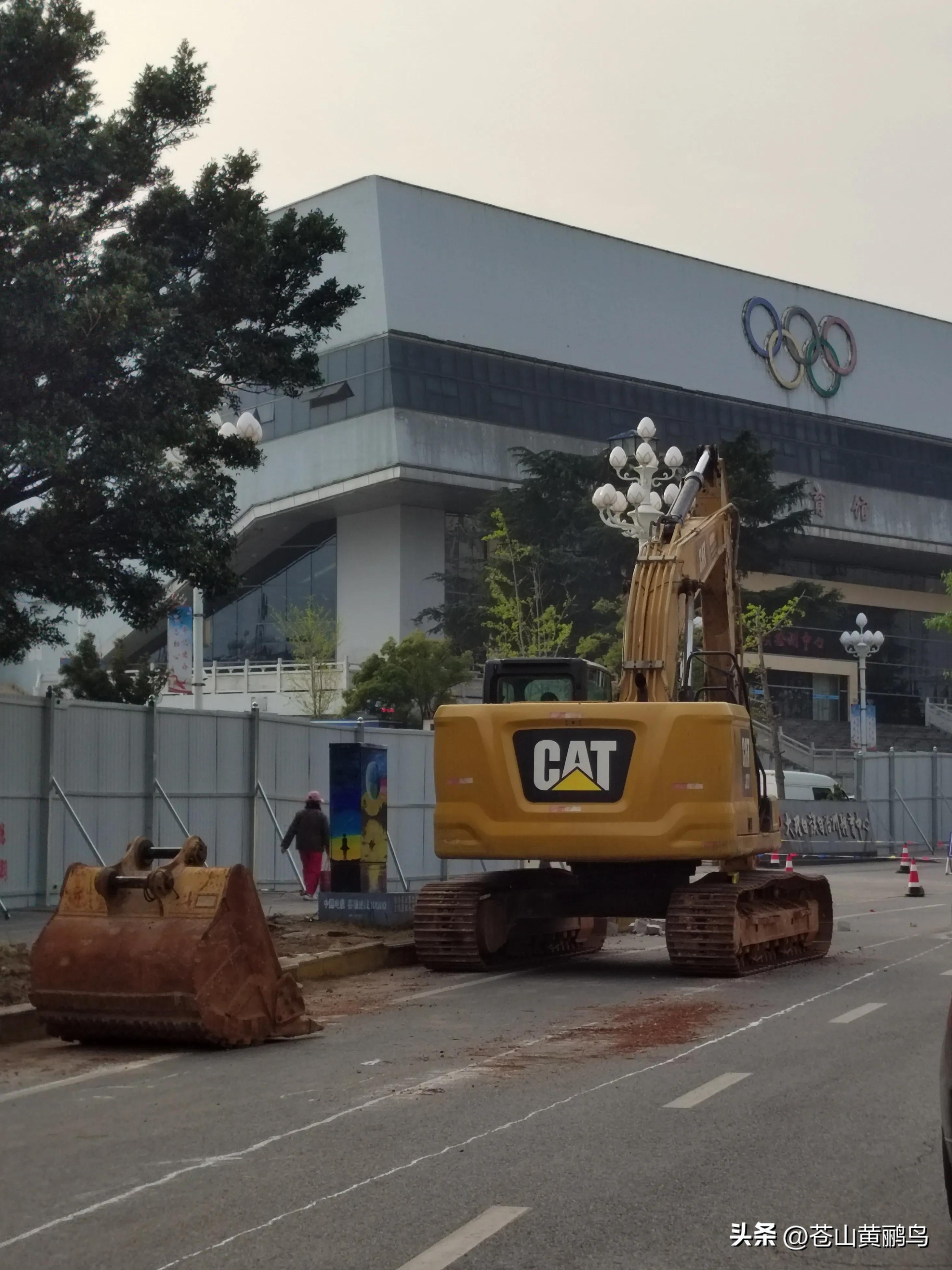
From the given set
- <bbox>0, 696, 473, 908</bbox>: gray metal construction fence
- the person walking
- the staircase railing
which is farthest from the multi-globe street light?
the staircase railing

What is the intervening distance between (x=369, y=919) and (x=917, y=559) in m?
71.2

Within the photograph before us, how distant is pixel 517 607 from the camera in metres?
51.7

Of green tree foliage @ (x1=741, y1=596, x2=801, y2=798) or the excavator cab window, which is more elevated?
green tree foliage @ (x1=741, y1=596, x2=801, y2=798)

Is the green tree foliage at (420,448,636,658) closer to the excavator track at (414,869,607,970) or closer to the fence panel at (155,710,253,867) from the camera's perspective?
the fence panel at (155,710,253,867)

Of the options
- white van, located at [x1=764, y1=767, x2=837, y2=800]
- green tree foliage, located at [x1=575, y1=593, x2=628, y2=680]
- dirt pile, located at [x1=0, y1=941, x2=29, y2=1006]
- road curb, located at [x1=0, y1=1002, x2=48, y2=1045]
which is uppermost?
green tree foliage, located at [x1=575, y1=593, x2=628, y2=680]

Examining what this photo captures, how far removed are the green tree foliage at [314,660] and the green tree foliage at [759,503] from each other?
1424cm

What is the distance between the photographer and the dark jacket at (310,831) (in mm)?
24938

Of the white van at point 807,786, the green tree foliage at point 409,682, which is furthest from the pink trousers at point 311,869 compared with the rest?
the white van at point 807,786

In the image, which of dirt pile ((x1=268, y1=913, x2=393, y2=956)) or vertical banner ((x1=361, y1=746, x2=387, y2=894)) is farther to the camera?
vertical banner ((x1=361, y1=746, x2=387, y2=894))

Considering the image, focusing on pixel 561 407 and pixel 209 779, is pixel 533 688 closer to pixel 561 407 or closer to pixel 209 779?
pixel 209 779

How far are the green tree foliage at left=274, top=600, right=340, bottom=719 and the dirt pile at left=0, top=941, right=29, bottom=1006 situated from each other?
4137 cm

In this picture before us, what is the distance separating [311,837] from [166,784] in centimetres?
210

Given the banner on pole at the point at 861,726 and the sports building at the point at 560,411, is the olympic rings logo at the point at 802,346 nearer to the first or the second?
the sports building at the point at 560,411

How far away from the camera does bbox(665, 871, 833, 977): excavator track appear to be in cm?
1587
